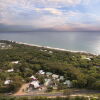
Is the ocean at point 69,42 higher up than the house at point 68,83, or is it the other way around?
the ocean at point 69,42

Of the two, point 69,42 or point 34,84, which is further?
point 69,42

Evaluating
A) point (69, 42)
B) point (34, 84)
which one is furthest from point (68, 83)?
point (69, 42)

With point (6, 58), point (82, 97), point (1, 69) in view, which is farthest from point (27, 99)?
point (6, 58)

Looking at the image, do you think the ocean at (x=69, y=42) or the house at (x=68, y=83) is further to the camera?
the ocean at (x=69, y=42)

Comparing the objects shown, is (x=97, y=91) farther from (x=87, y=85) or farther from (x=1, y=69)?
(x=1, y=69)

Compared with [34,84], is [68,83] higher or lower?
higher

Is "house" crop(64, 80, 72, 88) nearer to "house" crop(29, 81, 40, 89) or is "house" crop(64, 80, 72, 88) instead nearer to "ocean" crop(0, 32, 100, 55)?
"house" crop(29, 81, 40, 89)

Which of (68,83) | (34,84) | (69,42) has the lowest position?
(34,84)

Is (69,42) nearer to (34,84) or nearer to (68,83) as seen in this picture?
(68,83)

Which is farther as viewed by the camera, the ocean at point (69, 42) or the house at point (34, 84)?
the ocean at point (69, 42)

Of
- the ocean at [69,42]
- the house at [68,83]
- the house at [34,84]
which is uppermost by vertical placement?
the ocean at [69,42]

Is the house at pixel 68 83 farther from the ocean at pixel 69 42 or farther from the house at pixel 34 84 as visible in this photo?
the ocean at pixel 69 42

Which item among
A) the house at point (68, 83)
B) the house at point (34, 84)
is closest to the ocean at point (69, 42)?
the house at point (68, 83)
